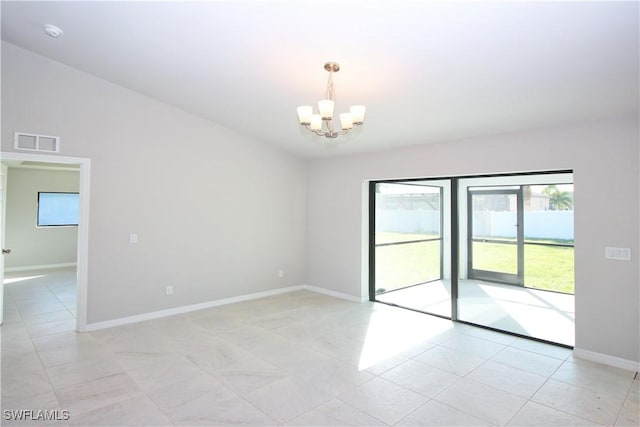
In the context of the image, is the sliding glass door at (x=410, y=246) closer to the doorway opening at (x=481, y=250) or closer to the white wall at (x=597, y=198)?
the doorway opening at (x=481, y=250)

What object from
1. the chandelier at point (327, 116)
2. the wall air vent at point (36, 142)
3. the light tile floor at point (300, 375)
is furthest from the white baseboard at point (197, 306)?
the chandelier at point (327, 116)

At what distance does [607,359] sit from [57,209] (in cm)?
1085

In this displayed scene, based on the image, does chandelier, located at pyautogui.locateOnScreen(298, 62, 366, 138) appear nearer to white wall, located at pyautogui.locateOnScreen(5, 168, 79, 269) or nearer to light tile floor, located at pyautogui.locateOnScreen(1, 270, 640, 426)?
light tile floor, located at pyautogui.locateOnScreen(1, 270, 640, 426)

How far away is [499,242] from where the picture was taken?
4.68 m

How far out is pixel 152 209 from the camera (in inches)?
193

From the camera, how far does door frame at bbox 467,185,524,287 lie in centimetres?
450

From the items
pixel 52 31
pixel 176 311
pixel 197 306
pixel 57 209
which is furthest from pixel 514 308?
pixel 57 209

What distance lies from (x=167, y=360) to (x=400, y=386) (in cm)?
228

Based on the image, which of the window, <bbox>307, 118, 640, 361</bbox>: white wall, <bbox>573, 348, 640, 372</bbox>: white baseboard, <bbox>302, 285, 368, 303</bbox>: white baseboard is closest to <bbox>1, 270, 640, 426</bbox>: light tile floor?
<bbox>573, 348, 640, 372</bbox>: white baseboard

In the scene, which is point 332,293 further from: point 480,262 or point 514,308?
point 514,308

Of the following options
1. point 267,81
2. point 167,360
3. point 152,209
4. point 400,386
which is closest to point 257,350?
point 167,360

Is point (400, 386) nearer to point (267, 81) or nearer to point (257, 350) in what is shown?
point (257, 350)

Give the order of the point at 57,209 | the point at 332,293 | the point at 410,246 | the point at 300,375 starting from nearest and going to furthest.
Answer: the point at 300,375, the point at 410,246, the point at 332,293, the point at 57,209

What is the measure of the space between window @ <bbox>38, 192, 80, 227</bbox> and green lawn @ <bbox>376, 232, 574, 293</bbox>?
742cm
